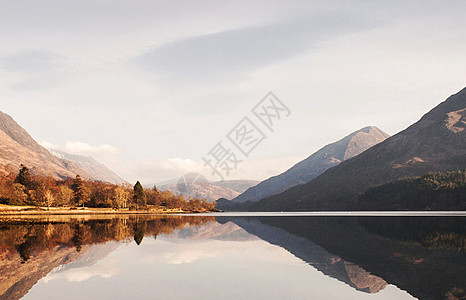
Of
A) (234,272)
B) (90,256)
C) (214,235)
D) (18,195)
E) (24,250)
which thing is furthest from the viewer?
(18,195)

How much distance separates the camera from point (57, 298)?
76.1ft

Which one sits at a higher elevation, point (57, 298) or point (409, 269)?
point (57, 298)

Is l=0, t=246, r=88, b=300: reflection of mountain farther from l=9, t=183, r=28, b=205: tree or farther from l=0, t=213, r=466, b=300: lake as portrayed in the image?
l=9, t=183, r=28, b=205: tree

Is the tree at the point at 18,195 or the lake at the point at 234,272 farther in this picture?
the tree at the point at 18,195

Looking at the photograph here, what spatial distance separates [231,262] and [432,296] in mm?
18334

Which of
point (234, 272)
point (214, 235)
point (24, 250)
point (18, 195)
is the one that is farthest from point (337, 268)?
point (18, 195)

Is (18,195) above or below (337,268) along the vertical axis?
above

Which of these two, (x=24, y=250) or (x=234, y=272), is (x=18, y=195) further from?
(x=234, y=272)

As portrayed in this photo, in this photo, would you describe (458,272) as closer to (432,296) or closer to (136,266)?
(432,296)

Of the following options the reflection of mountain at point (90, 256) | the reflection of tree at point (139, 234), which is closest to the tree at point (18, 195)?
the reflection of tree at point (139, 234)

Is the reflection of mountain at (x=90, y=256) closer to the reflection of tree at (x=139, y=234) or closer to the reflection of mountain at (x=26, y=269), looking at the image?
the reflection of mountain at (x=26, y=269)

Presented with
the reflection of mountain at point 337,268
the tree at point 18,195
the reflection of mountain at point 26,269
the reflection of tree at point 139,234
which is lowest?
the reflection of mountain at point 337,268

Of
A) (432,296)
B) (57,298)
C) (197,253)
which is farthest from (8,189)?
(432,296)

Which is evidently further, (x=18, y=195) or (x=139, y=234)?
(x=18, y=195)
